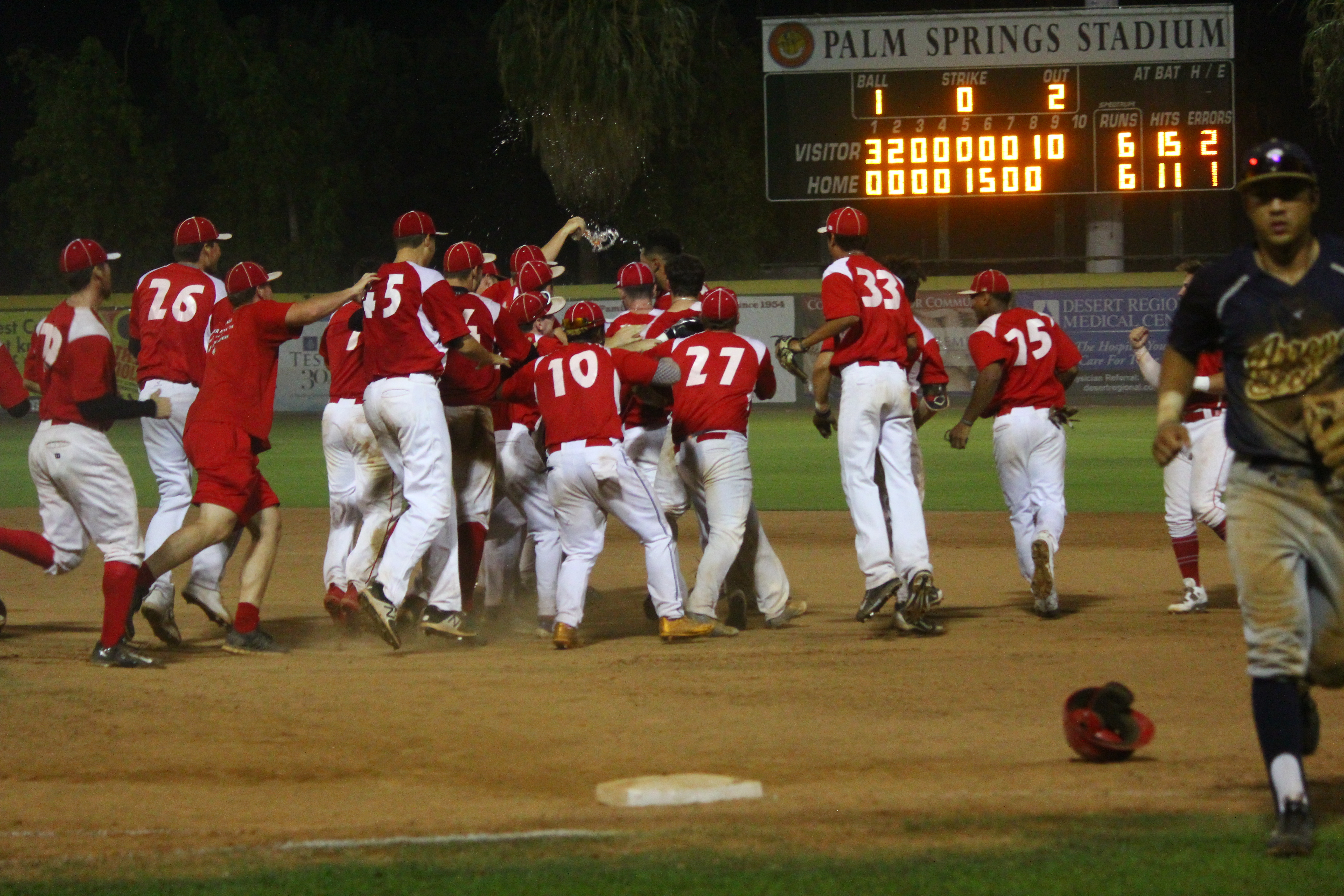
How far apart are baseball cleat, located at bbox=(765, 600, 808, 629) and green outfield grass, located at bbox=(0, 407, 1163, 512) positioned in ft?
18.5

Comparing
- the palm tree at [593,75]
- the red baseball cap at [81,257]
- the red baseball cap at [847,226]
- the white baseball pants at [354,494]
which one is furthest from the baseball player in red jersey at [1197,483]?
the palm tree at [593,75]

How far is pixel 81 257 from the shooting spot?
301 inches

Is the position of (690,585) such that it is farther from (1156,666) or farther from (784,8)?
(784,8)

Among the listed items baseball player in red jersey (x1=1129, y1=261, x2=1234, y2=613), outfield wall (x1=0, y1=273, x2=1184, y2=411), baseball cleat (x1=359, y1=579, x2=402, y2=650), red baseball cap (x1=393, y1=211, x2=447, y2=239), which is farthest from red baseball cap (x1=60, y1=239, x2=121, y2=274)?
outfield wall (x1=0, y1=273, x2=1184, y2=411)

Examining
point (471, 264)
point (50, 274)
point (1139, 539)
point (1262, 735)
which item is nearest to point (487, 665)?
point (471, 264)

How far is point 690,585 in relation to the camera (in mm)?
10094

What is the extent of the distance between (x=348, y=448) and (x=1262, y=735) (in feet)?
18.9

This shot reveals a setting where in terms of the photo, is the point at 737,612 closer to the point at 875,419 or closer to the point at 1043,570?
the point at 875,419

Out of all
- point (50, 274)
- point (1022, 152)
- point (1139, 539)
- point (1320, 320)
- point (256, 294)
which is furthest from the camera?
point (50, 274)

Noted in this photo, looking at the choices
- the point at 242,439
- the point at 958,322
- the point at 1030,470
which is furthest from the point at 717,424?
the point at 958,322

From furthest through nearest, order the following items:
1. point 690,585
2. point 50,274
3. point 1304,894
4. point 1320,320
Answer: point 50,274, point 690,585, point 1320,320, point 1304,894

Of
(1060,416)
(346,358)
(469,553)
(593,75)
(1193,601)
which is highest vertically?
(593,75)

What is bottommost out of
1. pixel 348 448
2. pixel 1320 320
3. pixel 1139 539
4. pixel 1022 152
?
pixel 1139 539

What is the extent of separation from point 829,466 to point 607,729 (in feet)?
42.7
